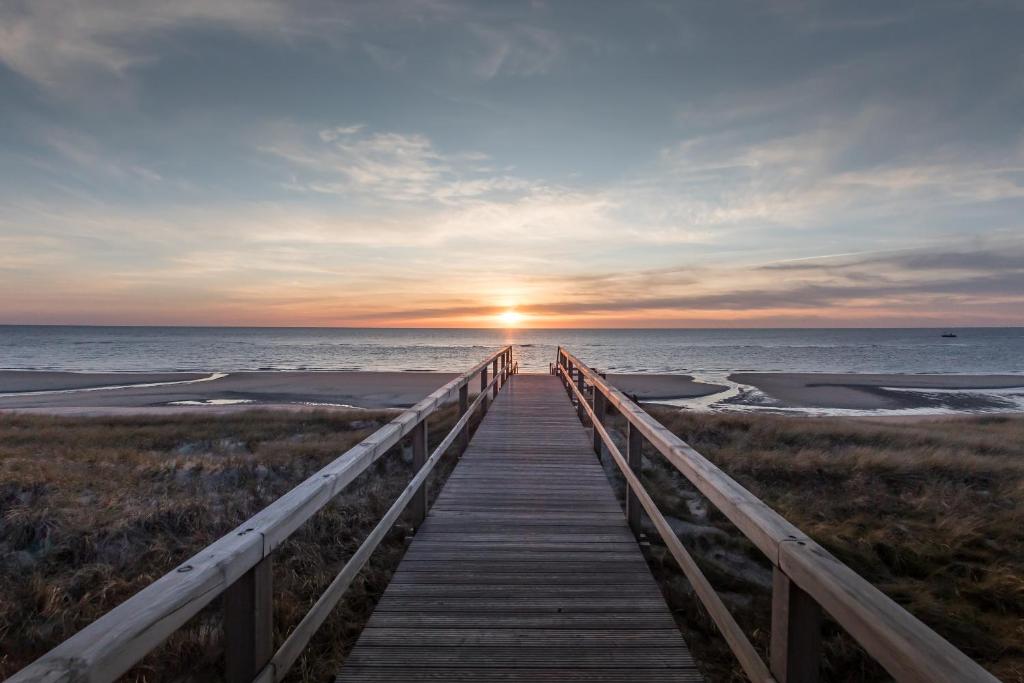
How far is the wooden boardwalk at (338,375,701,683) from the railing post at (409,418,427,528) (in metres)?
0.10

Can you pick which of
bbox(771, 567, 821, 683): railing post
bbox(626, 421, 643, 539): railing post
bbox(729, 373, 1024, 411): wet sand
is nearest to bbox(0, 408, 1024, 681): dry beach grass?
bbox(626, 421, 643, 539): railing post

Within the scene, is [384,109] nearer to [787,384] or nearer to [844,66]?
[844,66]

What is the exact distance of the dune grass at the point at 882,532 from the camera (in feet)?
11.6

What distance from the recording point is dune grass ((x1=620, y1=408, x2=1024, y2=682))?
A: 3.55 meters

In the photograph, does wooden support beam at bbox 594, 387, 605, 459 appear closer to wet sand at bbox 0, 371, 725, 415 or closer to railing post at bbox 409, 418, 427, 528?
railing post at bbox 409, 418, 427, 528

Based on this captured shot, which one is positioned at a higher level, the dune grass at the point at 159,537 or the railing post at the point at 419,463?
the railing post at the point at 419,463

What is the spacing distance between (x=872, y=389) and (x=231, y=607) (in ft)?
109

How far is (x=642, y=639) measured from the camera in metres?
2.64

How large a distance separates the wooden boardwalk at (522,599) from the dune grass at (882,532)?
1.72 feet

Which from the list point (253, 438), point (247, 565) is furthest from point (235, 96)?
point (247, 565)

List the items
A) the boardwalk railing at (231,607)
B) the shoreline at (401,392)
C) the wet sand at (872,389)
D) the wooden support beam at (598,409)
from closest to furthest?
the boardwalk railing at (231,607) → the wooden support beam at (598,409) → the shoreline at (401,392) → the wet sand at (872,389)

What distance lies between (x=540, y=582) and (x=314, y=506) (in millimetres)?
1734

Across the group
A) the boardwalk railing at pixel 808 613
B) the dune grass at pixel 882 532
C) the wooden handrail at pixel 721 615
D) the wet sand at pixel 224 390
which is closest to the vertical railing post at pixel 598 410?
the dune grass at pixel 882 532

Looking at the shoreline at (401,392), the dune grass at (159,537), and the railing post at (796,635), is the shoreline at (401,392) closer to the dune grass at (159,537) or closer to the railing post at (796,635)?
the dune grass at (159,537)
